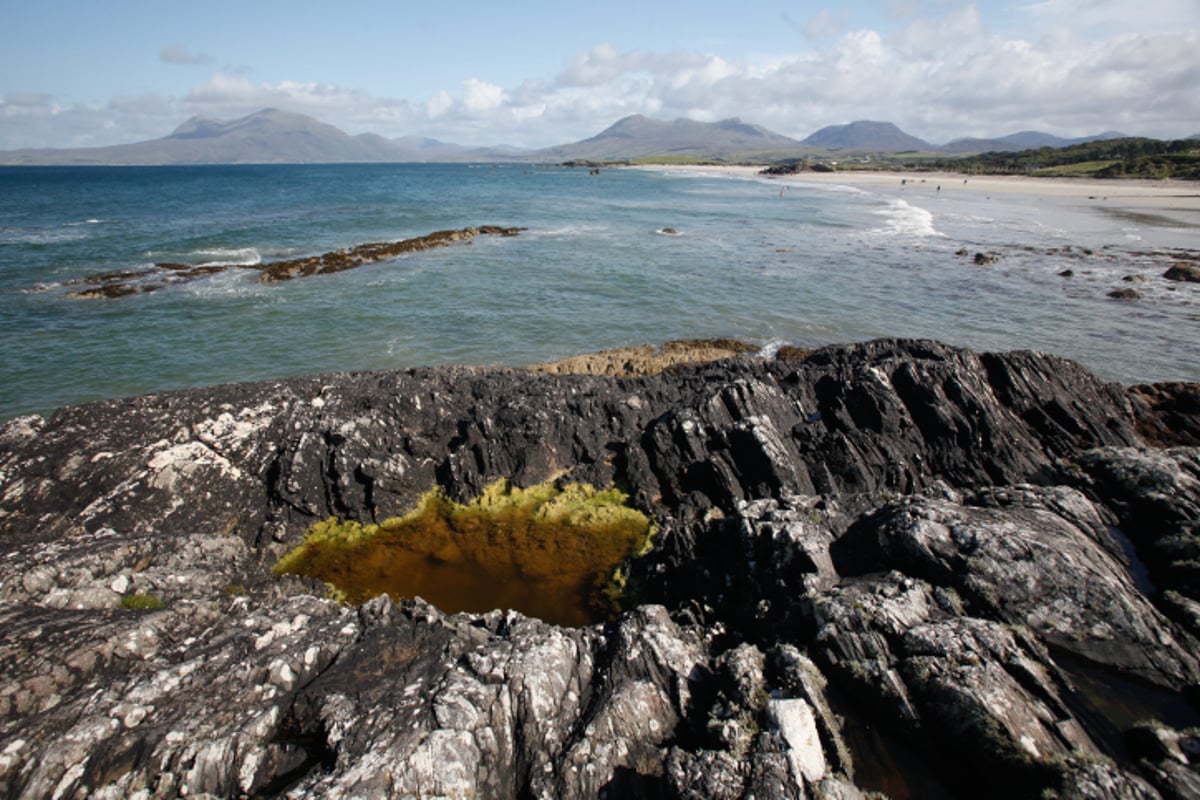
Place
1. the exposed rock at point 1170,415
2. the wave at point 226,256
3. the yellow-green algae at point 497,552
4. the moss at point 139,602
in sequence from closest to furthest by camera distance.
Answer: the moss at point 139,602, the yellow-green algae at point 497,552, the exposed rock at point 1170,415, the wave at point 226,256

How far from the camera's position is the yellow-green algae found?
12438mm

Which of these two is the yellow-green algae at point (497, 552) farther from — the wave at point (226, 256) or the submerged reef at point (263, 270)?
the wave at point (226, 256)

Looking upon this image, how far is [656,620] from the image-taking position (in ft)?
30.1

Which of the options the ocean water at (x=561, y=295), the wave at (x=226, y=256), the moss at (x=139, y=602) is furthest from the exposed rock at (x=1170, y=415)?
the wave at (x=226, y=256)

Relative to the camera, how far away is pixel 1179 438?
54.7 ft

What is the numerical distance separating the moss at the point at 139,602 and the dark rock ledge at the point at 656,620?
0.21m

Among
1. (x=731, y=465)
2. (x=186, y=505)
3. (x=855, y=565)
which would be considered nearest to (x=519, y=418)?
(x=731, y=465)

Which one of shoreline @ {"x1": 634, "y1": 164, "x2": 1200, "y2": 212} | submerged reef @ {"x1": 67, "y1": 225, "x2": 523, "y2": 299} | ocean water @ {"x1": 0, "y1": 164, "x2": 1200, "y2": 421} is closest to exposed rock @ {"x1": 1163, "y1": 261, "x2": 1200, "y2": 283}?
ocean water @ {"x1": 0, "y1": 164, "x2": 1200, "y2": 421}

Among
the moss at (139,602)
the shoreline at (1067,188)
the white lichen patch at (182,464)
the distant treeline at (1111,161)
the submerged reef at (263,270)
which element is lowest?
the moss at (139,602)

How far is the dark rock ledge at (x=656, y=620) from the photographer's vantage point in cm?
695

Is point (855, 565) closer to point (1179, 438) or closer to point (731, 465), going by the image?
point (731, 465)

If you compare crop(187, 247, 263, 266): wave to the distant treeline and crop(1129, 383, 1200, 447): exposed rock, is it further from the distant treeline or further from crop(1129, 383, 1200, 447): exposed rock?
the distant treeline

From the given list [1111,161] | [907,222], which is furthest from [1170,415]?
[1111,161]

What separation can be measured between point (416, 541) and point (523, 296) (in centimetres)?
2420
